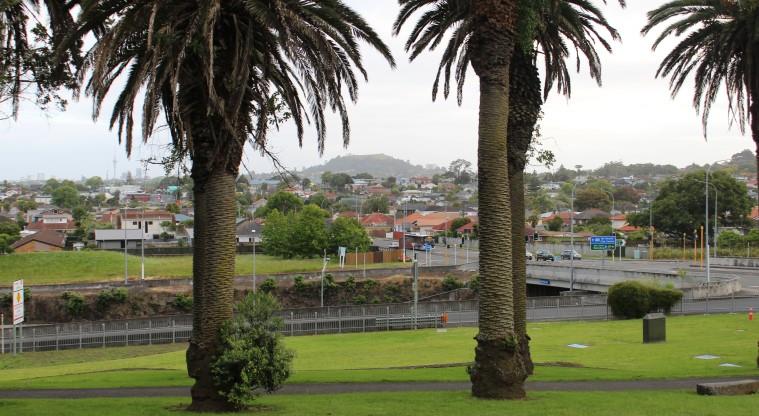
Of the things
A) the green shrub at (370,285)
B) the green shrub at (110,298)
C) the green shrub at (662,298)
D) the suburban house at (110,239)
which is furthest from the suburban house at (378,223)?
the green shrub at (662,298)

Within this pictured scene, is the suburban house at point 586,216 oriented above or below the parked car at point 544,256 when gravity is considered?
above

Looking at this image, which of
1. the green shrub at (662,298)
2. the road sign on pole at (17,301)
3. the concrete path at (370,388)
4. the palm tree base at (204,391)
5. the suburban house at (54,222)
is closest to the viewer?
the palm tree base at (204,391)

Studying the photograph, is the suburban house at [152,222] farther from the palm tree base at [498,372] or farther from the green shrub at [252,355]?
the palm tree base at [498,372]

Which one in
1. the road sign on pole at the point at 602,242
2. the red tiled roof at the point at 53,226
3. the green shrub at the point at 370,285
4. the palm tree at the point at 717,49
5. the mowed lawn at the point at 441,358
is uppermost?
the palm tree at the point at 717,49

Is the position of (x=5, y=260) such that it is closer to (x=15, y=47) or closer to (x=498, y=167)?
(x=15, y=47)

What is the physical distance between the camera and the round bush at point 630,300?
4622 centimetres

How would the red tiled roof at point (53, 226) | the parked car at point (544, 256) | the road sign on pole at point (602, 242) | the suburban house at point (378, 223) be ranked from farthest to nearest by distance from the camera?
1. the suburban house at point (378, 223)
2. the red tiled roof at point (53, 226)
3. the parked car at point (544, 256)
4. the road sign on pole at point (602, 242)

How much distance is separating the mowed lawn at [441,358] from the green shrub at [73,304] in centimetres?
2207

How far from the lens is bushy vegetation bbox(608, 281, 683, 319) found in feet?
152

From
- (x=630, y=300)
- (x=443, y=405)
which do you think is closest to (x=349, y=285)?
(x=630, y=300)

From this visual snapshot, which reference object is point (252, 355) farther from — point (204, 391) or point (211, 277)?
point (211, 277)

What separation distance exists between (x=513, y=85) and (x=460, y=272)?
60.3 meters

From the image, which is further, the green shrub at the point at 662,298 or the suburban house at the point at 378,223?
the suburban house at the point at 378,223

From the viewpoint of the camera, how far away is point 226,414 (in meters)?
14.8
